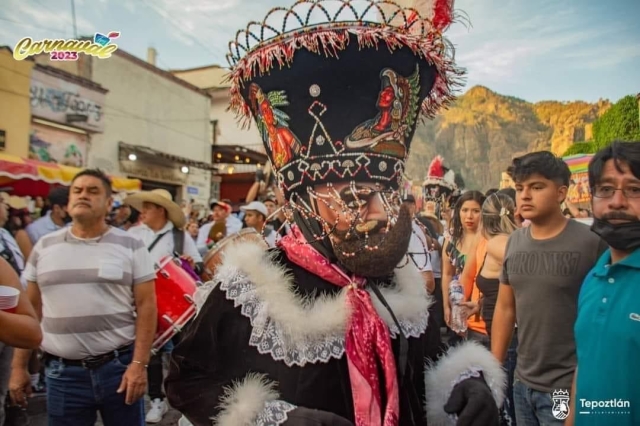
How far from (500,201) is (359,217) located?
2.94 m

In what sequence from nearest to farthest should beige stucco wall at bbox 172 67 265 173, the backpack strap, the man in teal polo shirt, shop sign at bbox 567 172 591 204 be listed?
the man in teal polo shirt, the backpack strap, shop sign at bbox 567 172 591 204, beige stucco wall at bbox 172 67 265 173

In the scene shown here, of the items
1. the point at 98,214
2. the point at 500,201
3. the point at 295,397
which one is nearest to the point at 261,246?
the point at 295,397

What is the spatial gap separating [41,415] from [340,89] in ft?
16.1

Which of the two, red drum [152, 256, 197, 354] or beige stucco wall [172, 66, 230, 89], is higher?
beige stucco wall [172, 66, 230, 89]

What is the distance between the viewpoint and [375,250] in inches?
58.3

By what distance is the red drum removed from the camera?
3629 millimetres

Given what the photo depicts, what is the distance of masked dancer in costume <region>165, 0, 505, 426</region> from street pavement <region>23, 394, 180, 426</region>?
12.1ft

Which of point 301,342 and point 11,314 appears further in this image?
point 11,314

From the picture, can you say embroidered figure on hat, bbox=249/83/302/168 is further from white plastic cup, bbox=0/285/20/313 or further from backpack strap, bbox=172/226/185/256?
backpack strap, bbox=172/226/185/256

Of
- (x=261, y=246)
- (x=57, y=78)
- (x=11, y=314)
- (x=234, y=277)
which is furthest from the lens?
(x=57, y=78)

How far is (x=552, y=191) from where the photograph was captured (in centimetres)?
274

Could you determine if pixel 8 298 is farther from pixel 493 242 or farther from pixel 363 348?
pixel 493 242

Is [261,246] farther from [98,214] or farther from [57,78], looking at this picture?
[57,78]

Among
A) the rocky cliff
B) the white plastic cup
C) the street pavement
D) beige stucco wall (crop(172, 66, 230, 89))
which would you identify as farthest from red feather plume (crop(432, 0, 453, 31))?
the rocky cliff
